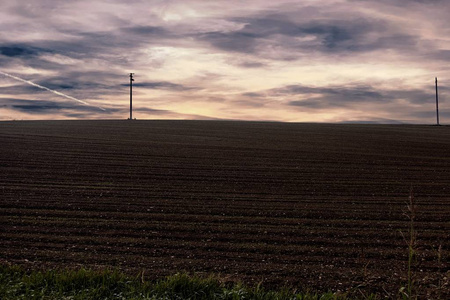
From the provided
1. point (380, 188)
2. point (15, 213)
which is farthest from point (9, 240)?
point (380, 188)

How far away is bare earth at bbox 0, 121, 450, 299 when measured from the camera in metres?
6.85

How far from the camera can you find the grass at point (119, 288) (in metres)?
5.36

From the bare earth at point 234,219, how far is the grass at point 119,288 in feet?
1.59

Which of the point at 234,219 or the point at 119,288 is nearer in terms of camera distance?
the point at 119,288

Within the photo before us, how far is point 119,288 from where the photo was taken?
5.57m

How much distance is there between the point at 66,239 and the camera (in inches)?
325

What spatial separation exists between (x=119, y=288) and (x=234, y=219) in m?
4.53

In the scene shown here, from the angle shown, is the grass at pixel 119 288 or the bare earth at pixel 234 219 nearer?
the grass at pixel 119 288

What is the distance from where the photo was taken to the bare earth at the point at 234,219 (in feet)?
22.5

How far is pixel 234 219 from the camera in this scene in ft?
32.3

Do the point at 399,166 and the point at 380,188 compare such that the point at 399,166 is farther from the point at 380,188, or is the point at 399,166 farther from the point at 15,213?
the point at 15,213

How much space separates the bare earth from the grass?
48 cm

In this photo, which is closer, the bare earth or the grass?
the grass

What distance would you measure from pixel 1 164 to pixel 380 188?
48.9 feet
